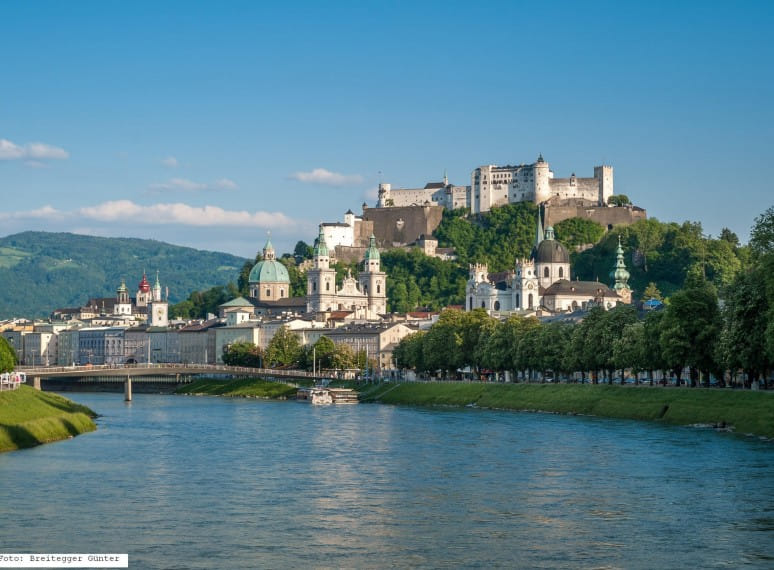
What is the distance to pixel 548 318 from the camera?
14488 centimetres

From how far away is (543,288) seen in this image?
171 meters

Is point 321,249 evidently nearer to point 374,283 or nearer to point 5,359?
point 374,283

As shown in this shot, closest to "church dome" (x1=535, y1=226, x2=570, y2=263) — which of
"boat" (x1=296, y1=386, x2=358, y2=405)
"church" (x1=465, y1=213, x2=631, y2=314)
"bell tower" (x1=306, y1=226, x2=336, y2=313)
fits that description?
"church" (x1=465, y1=213, x2=631, y2=314)

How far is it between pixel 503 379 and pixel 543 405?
22.9 meters

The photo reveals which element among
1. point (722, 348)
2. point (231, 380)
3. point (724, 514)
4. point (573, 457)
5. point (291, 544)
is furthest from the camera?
point (231, 380)

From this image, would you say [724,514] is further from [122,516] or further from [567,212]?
[567,212]

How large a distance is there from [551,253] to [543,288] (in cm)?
575

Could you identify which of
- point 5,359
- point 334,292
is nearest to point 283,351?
point 334,292

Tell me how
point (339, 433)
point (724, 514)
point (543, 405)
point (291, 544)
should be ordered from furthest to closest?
point (543, 405) < point (339, 433) < point (724, 514) < point (291, 544)

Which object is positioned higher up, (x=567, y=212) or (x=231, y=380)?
(x=567, y=212)

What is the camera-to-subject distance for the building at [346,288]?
19175 centimetres

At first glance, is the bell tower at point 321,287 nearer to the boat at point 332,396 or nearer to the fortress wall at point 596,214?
the fortress wall at point 596,214

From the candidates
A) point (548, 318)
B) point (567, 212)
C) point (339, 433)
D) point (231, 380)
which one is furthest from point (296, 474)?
point (567, 212)

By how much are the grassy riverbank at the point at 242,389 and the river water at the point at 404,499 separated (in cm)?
5674
